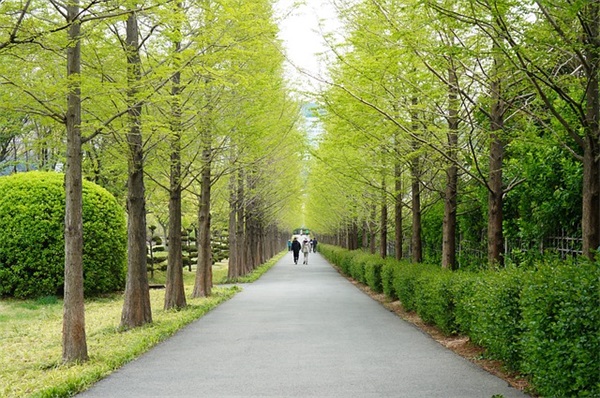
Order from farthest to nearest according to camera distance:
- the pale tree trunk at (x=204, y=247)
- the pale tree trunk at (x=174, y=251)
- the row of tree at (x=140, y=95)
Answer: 1. the pale tree trunk at (x=204, y=247)
2. the pale tree trunk at (x=174, y=251)
3. the row of tree at (x=140, y=95)

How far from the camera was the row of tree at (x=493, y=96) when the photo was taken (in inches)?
233

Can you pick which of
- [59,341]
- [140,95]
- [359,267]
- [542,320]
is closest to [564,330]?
[542,320]

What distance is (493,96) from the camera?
839 cm

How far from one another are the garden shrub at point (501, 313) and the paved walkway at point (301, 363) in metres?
0.32

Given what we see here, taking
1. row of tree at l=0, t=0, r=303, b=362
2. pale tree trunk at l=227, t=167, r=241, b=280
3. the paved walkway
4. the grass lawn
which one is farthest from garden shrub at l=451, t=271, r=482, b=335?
pale tree trunk at l=227, t=167, r=241, b=280

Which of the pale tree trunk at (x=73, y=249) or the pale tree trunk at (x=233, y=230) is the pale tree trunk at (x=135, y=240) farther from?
Answer: the pale tree trunk at (x=233, y=230)

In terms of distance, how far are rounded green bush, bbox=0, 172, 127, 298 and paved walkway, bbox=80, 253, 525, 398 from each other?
5.84 meters

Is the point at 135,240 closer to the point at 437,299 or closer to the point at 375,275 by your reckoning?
the point at 437,299

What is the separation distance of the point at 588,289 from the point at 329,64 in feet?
24.4

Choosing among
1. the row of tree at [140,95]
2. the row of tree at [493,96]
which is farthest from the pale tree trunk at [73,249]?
the row of tree at [493,96]

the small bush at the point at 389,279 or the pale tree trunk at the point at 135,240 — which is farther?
the small bush at the point at 389,279

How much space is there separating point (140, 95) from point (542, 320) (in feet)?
18.1

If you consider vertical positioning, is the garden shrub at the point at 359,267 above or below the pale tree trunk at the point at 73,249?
below

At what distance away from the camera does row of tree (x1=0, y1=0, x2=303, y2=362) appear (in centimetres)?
755
